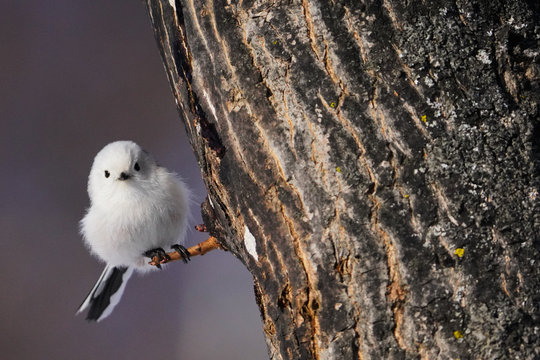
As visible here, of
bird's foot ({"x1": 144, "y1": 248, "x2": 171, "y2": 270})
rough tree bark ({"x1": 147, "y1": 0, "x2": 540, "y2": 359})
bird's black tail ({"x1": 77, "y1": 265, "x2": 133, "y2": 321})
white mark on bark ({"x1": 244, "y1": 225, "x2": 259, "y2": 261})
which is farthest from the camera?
bird's black tail ({"x1": 77, "y1": 265, "x2": 133, "y2": 321})

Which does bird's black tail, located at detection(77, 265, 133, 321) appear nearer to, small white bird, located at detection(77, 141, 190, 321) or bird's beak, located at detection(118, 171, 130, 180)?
small white bird, located at detection(77, 141, 190, 321)

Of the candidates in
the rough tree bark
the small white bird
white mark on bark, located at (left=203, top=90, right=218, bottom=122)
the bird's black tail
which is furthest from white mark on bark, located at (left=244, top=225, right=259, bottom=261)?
the bird's black tail

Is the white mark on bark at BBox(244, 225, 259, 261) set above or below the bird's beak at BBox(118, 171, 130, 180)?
below

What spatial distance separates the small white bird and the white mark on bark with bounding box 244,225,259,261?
0.53 m

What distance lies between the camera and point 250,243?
68cm

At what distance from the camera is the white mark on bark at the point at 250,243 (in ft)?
2.21

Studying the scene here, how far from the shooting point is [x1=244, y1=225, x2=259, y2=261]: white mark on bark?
675 millimetres

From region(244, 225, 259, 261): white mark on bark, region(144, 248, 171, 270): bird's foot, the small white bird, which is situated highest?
the small white bird

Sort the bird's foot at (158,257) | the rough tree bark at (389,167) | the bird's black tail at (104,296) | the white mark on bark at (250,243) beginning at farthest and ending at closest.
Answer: the bird's black tail at (104,296)
the bird's foot at (158,257)
the white mark on bark at (250,243)
the rough tree bark at (389,167)

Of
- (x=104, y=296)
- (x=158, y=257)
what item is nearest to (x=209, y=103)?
(x=158, y=257)

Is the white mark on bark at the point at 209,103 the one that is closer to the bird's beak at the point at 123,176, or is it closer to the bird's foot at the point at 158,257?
the bird's foot at the point at 158,257

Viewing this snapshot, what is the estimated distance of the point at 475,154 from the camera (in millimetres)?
553

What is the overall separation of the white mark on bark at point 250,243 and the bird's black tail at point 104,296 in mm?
823

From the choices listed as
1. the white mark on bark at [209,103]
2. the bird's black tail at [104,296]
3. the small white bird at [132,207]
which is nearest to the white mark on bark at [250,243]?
the white mark on bark at [209,103]
